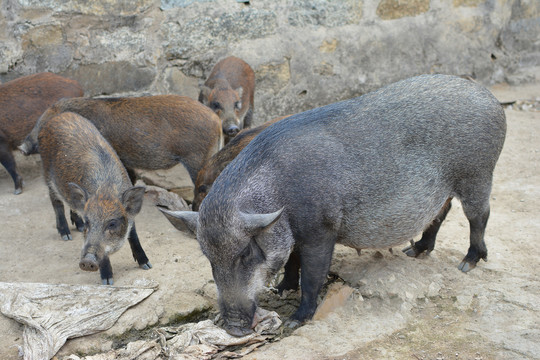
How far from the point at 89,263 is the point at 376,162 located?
1.93 meters

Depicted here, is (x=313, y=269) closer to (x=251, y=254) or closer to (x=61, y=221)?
(x=251, y=254)

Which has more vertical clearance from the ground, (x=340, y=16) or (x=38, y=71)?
(x=340, y=16)

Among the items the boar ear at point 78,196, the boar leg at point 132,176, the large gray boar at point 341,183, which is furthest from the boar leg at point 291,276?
the boar leg at point 132,176

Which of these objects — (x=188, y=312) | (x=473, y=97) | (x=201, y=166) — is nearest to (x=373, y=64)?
(x=201, y=166)

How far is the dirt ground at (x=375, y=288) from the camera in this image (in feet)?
11.0

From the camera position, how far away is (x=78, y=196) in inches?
174

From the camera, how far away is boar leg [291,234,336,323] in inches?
141

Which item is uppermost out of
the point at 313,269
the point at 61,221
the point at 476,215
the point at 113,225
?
the point at 476,215

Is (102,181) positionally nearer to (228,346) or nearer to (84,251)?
(84,251)

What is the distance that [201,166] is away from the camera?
5.41m

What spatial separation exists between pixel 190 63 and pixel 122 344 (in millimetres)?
3717

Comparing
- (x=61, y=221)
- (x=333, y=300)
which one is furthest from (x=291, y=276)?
(x=61, y=221)

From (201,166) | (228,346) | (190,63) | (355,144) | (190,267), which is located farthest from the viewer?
(190,63)

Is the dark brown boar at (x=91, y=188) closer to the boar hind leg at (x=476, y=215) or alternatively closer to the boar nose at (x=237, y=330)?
Result: the boar nose at (x=237, y=330)
